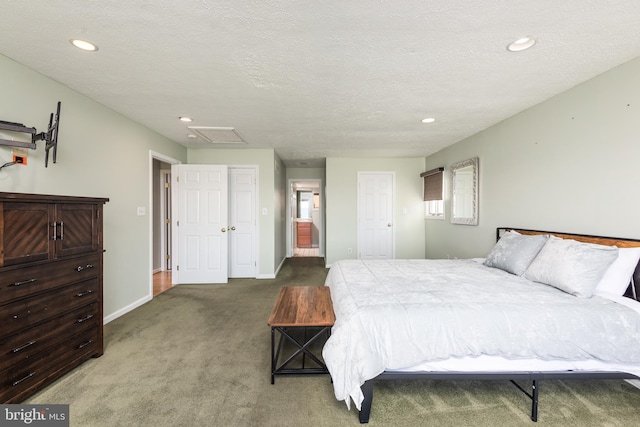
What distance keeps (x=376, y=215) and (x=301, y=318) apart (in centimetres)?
410

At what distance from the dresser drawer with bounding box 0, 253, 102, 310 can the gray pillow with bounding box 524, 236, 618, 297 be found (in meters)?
3.65

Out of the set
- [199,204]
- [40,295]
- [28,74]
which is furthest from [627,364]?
[199,204]

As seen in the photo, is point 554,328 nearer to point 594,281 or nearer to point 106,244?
point 594,281

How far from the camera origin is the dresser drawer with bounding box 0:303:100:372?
5.19 feet

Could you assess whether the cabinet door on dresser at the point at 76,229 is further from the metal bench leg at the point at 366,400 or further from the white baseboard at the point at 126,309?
the metal bench leg at the point at 366,400

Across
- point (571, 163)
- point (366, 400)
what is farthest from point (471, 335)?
point (571, 163)

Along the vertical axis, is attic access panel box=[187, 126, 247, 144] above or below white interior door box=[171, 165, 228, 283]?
above

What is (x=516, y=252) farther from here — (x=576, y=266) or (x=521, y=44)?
(x=521, y=44)

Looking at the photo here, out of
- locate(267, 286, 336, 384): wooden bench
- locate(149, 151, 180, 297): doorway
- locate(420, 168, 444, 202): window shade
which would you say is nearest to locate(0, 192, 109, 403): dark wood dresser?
locate(267, 286, 336, 384): wooden bench

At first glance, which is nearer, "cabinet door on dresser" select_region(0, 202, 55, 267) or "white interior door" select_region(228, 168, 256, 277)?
"cabinet door on dresser" select_region(0, 202, 55, 267)

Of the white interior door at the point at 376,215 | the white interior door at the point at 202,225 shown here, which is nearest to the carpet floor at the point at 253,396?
the white interior door at the point at 202,225

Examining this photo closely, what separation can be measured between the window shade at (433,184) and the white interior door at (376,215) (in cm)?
67

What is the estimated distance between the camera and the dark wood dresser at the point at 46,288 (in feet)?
5.19

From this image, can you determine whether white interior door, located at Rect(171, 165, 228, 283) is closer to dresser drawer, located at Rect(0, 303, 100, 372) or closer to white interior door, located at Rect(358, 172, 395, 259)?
dresser drawer, located at Rect(0, 303, 100, 372)
